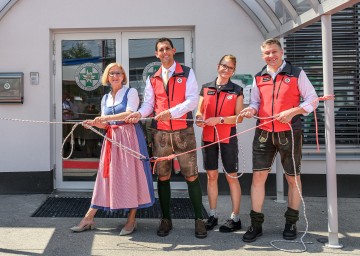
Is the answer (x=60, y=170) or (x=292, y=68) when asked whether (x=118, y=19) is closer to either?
(x=60, y=170)

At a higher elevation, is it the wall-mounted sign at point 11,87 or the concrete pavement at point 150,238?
the wall-mounted sign at point 11,87

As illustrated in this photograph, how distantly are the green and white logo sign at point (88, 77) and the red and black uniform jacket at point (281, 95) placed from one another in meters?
2.89

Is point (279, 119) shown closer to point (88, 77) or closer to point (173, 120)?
point (173, 120)

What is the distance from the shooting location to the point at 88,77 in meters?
6.04

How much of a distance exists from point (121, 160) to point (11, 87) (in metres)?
2.53

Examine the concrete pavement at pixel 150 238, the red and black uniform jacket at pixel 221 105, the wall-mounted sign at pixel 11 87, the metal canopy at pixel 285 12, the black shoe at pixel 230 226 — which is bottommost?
the concrete pavement at pixel 150 238

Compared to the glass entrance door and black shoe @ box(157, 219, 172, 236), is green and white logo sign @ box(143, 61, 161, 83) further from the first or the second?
black shoe @ box(157, 219, 172, 236)

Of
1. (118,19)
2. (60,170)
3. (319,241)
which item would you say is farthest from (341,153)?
(60,170)

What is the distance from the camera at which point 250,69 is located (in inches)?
229

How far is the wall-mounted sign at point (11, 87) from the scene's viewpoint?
5707mm

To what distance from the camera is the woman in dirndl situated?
4074 millimetres

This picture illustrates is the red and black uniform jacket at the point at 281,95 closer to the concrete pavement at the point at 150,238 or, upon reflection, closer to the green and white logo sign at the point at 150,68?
the concrete pavement at the point at 150,238

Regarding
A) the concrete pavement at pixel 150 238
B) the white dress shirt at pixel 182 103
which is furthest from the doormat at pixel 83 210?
the white dress shirt at pixel 182 103

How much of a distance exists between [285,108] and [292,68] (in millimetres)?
397
